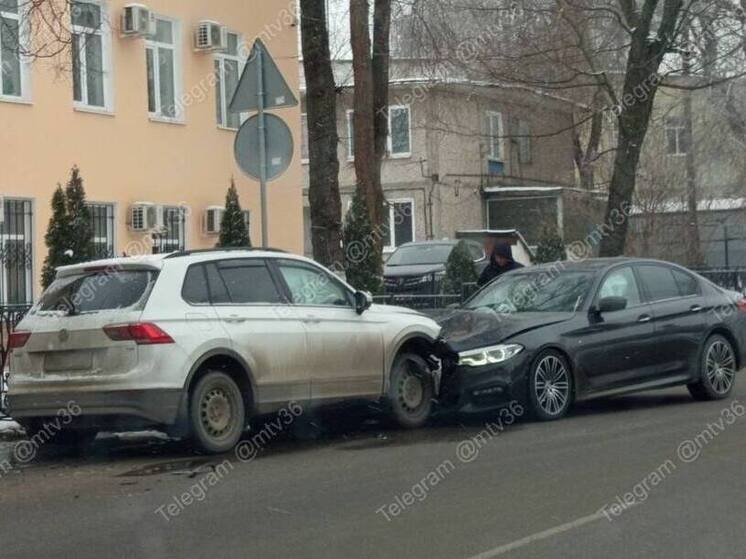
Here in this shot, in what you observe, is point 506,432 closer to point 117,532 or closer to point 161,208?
point 117,532

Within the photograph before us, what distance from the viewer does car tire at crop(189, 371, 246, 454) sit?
35.0 ft

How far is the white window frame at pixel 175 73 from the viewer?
73.9 ft

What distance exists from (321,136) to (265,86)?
3044 millimetres

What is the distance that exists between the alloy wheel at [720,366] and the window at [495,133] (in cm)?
2509

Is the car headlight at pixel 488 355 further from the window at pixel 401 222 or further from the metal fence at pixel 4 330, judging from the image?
the window at pixel 401 222

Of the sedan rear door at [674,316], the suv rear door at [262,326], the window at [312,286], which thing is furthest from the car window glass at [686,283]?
the suv rear door at [262,326]

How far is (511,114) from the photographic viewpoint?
3962 cm

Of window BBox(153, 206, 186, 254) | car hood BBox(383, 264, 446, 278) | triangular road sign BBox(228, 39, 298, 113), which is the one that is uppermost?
triangular road sign BBox(228, 39, 298, 113)

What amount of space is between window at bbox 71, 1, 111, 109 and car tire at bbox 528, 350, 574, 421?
10.5 m

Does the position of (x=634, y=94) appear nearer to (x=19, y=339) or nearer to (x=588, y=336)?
(x=588, y=336)

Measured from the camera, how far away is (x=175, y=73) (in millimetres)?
23062

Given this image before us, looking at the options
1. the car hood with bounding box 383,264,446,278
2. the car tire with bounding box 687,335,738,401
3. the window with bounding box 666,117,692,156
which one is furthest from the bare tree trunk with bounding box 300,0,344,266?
the window with bounding box 666,117,692,156

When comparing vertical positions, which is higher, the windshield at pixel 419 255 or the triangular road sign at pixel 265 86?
the triangular road sign at pixel 265 86

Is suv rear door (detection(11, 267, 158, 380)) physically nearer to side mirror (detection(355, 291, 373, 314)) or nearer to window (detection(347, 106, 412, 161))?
side mirror (detection(355, 291, 373, 314))
